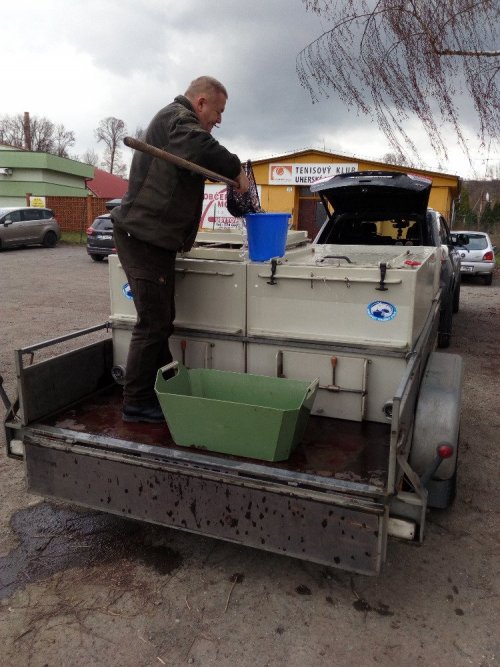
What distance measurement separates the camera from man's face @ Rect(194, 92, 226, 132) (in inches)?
128

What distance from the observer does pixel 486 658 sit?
2387 millimetres

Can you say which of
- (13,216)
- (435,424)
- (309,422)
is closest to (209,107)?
(309,422)

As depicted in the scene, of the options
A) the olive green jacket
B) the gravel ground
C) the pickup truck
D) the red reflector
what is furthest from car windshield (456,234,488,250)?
the red reflector

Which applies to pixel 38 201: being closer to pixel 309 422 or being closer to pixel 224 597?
pixel 309 422

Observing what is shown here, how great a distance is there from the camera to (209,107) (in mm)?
3275

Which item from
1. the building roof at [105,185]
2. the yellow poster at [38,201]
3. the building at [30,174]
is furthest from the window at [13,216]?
the building roof at [105,185]

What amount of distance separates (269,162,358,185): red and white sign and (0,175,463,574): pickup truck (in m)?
16.1

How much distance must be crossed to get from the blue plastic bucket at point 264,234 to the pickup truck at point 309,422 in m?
0.08

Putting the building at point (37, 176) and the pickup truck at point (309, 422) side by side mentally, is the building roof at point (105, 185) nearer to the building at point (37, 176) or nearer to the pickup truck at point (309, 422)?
the building at point (37, 176)

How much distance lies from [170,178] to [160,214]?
0.66 feet

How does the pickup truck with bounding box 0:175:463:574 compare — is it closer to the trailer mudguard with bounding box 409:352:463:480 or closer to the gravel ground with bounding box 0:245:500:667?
the trailer mudguard with bounding box 409:352:463:480

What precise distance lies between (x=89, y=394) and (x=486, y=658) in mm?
2651

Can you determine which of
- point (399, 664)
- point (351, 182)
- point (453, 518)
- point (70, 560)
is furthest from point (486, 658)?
point (351, 182)

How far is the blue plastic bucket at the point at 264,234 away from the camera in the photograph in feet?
11.0
